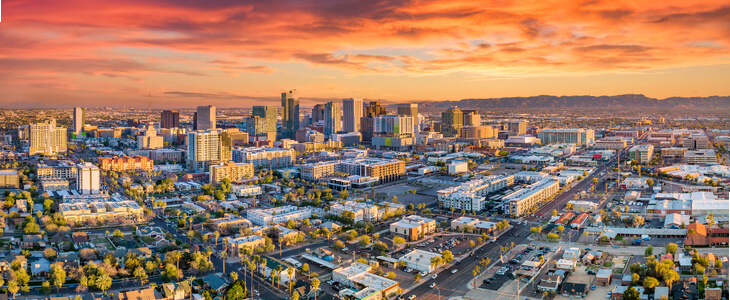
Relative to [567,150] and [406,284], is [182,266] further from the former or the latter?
[567,150]

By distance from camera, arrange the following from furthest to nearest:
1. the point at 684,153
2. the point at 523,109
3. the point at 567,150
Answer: the point at 523,109
the point at 567,150
the point at 684,153

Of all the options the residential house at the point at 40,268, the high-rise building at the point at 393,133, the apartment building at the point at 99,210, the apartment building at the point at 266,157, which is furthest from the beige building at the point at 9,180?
the high-rise building at the point at 393,133

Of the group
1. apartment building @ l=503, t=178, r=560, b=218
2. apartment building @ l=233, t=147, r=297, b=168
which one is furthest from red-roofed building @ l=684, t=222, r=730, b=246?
apartment building @ l=233, t=147, r=297, b=168

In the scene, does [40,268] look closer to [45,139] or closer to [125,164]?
[125,164]

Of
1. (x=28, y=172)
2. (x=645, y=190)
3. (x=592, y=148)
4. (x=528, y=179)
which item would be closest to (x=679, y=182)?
(x=645, y=190)

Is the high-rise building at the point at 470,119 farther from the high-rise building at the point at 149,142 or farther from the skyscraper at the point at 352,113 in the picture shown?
the high-rise building at the point at 149,142

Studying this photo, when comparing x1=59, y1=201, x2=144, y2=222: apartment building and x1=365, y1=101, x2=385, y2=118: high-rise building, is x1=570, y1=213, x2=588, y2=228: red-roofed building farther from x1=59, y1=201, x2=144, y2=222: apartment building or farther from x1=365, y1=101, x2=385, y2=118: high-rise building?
x1=365, y1=101, x2=385, y2=118: high-rise building
